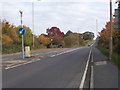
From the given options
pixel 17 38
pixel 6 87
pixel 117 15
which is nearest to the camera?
pixel 6 87

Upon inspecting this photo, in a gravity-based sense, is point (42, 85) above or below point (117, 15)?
below

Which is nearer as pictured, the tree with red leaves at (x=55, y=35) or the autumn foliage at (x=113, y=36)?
the autumn foliage at (x=113, y=36)

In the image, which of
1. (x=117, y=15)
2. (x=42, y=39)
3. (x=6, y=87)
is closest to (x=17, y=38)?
(x=42, y=39)

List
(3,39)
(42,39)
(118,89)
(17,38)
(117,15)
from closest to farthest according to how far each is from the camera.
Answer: (118,89) → (117,15) → (3,39) → (17,38) → (42,39)

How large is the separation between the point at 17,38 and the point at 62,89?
39.8 m

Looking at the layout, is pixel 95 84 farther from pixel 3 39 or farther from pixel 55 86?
pixel 3 39

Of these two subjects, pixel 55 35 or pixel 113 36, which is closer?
pixel 113 36

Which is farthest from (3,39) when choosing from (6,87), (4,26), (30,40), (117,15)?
(6,87)

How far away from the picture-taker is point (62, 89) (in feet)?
24.0

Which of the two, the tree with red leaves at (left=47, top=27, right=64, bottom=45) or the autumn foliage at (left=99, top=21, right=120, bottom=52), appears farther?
the tree with red leaves at (left=47, top=27, right=64, bottom=45)

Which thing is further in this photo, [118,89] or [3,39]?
[3,39]

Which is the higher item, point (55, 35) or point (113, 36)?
point (55, 35)

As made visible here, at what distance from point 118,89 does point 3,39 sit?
3418cm

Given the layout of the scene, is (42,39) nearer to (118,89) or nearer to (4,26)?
(4,26)
